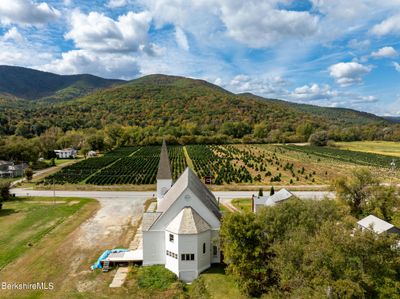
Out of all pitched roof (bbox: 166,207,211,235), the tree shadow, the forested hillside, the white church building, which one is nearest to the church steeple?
the white church building

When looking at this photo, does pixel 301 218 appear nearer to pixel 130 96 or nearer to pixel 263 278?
pixel 263 278

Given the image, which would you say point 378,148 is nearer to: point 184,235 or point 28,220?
point 184,235

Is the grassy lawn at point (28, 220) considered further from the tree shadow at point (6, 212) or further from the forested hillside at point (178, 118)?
the forested hillside at point (178, 118)

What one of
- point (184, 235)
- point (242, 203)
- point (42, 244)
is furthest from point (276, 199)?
point (42, 244)

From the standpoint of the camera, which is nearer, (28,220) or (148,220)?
(148,220)

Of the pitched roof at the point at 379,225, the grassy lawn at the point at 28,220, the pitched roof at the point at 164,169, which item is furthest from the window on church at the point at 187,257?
the pitched roof at the point at 379,225

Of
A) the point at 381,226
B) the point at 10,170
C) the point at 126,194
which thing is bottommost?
the point at 126,194

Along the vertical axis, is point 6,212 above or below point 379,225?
below
